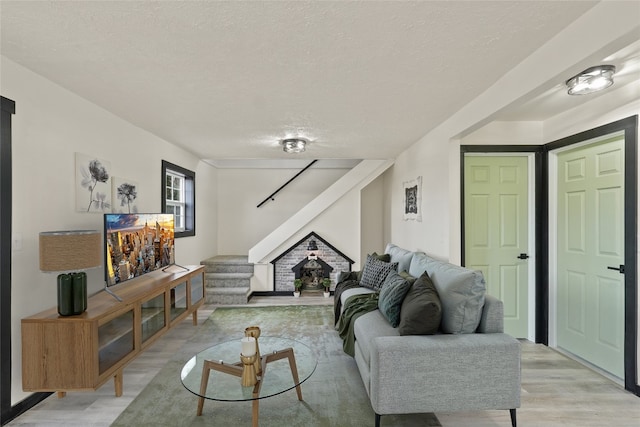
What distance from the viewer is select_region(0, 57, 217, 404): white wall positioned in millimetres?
2035

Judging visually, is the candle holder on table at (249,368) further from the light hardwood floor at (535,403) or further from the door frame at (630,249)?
the door frame at (630,249)

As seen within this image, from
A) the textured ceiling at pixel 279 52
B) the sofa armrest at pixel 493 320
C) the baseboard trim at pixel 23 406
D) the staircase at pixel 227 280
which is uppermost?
the textured ceiling at pixel 279 52

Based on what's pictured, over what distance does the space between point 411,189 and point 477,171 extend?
98 centimetres

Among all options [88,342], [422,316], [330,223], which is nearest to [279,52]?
[422,316]

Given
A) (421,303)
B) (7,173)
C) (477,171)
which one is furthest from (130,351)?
(477,171)

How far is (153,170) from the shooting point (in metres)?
3.74

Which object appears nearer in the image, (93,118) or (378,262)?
(93,118)

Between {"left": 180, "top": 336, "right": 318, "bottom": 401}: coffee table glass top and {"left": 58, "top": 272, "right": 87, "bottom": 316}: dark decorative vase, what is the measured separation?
32.9 inches

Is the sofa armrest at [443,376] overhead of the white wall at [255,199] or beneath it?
beneath

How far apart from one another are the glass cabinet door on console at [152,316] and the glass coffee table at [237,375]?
0.76m

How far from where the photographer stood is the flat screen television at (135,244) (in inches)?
99.0

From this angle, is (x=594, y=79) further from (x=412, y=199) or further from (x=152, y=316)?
(x=152, y=316)

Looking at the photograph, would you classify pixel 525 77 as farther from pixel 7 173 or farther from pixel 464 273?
pixel 7 173

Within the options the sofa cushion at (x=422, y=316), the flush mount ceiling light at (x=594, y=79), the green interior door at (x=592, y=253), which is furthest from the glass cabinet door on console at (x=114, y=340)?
the green interior door at (x=592, y=253)
